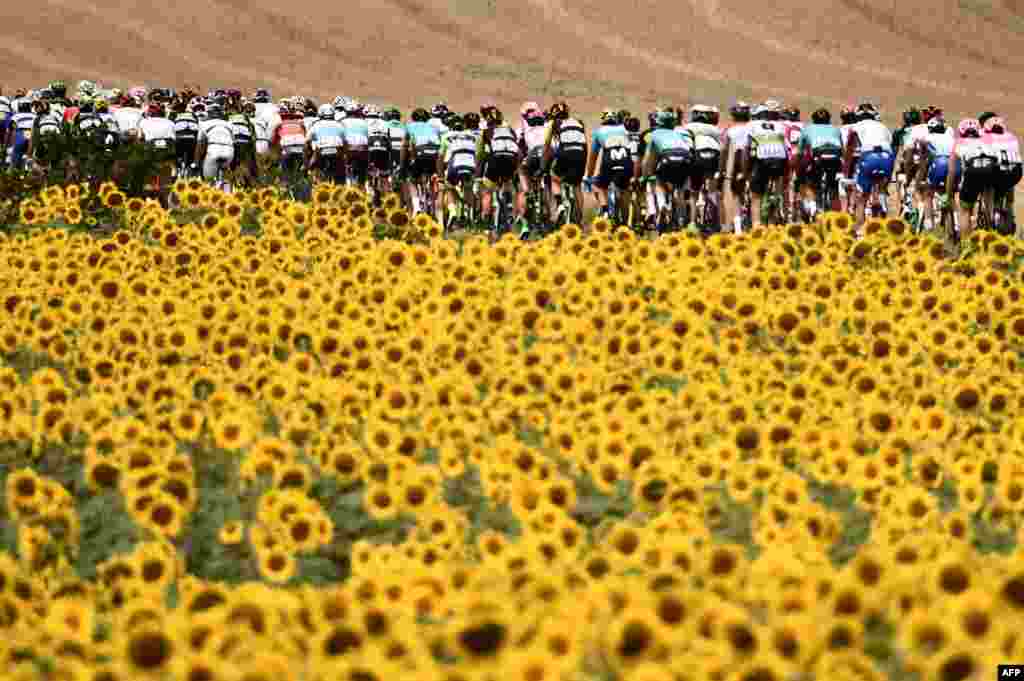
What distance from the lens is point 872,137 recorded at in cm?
1983

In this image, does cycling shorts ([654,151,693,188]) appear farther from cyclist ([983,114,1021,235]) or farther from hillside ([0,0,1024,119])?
hillside ([0,0,1024,119])

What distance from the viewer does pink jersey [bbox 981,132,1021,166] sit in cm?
1814

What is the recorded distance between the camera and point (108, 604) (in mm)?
5977

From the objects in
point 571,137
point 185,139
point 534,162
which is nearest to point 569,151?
point 571,137

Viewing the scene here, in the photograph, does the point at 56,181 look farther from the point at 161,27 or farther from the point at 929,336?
the point at 161,27

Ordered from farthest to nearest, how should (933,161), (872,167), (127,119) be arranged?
(127,119), (872,167), (933,161)

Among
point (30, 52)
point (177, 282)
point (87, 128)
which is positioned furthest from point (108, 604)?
point (30, 52)

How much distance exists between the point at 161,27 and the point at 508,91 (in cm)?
1433

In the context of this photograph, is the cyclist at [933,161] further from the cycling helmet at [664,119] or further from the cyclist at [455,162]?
the cyclist at [455,162]

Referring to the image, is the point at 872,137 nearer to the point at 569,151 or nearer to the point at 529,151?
the point at 569,151

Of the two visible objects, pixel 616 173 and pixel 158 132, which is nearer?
pixel 616 173

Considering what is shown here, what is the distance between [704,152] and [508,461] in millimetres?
12492

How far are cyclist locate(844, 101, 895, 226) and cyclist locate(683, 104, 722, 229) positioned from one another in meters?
1.74

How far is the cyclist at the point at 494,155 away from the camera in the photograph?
19953 mm
